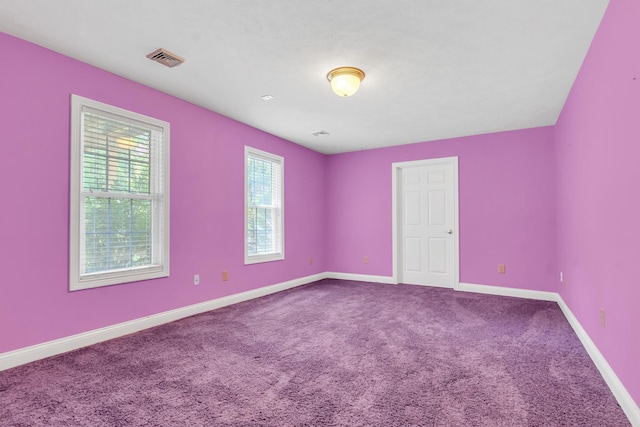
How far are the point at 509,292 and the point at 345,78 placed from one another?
3.91 meters

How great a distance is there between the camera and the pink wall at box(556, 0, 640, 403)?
5.61ft

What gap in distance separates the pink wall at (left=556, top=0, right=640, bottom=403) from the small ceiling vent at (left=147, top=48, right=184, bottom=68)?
9.73 feet

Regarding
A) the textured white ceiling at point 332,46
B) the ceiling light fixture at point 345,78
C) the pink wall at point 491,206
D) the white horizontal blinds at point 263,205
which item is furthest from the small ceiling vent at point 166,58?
the pink wall at point 491,206

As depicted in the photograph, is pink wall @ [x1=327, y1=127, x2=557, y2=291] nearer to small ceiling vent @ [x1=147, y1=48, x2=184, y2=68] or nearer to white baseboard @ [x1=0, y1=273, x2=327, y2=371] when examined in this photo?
white baseboard @ [x1=0, y1=273, x2=327, y2=371]

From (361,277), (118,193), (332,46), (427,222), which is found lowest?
(361,277)

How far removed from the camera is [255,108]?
3941 millimetres

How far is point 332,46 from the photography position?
2559 mm

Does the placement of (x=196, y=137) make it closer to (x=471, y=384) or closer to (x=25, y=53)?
(x=25, y=53)

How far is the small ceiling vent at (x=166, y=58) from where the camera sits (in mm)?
2654

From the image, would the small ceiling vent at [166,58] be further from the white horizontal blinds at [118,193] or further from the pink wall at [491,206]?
the pink wall at [491,206]

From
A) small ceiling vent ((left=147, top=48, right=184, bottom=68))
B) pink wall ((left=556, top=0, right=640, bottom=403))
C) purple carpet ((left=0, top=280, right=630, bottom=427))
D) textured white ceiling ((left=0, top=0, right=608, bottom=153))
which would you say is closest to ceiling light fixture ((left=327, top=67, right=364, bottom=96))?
textured white ceiling ((left=0, top=0, right=608, bottom=153))

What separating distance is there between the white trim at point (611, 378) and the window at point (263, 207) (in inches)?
145

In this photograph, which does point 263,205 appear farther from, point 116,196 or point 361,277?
point 361,277

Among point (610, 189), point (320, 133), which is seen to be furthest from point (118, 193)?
point (610, 189)
